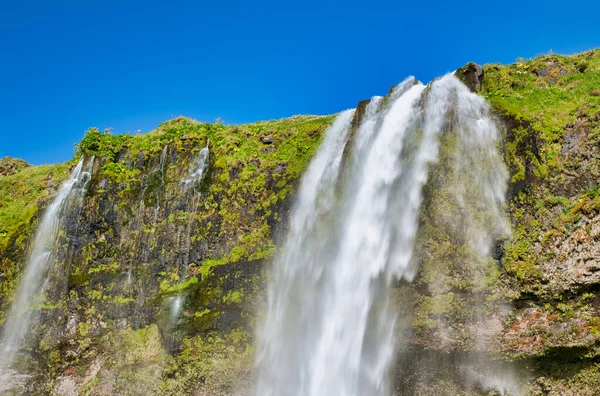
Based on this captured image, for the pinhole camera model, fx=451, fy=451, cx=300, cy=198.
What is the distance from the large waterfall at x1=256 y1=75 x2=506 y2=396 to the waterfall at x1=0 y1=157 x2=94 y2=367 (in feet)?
31.7

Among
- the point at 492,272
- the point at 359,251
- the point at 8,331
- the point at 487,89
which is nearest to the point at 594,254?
the point at 492,272

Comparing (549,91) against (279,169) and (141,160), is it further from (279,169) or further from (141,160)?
(141,160)

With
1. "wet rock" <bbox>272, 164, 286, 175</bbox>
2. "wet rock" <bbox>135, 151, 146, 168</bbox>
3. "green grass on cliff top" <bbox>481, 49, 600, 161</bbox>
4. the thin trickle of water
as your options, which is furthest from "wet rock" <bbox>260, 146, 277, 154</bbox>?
"green grass on cliff top" <bbox>481, 49, 600, 161</bbox>

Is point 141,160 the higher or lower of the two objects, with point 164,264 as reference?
higher

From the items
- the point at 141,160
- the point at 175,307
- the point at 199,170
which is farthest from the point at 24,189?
the point at 175,307

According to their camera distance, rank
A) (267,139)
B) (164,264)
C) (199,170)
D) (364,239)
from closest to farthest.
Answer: (364,239)
(164,264)
(199,170)
(267,139)

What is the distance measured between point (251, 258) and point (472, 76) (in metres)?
10.6

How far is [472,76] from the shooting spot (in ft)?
54.9

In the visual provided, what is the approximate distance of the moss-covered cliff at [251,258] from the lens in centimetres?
1198

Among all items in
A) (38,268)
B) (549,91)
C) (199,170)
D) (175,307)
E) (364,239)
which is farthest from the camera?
(199,170)

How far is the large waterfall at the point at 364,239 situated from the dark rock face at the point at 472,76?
0.36 metres

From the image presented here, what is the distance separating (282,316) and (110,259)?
310 inches

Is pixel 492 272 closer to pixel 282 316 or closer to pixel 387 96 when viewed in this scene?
pixel 282 316

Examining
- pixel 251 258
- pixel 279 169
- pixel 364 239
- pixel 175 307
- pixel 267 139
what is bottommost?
pixel 175 307
